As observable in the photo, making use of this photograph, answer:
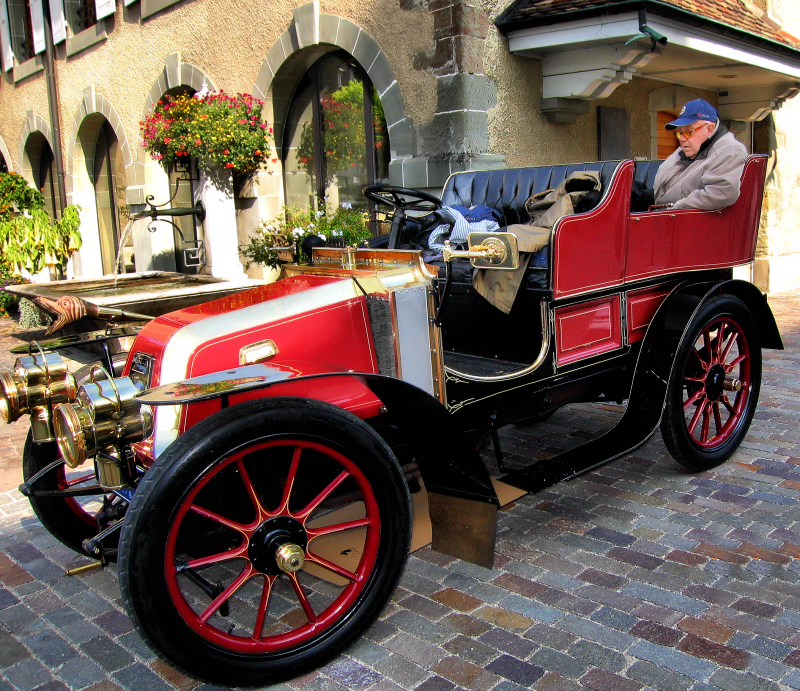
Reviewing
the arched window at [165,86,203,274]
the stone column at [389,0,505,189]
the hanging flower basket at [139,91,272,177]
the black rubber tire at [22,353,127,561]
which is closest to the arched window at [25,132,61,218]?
the arched window at [165,86,203,274]

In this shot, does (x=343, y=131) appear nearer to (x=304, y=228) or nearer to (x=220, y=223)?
(x=304, y=228)

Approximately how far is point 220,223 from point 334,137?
1631mm

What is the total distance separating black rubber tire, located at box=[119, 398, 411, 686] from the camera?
1.87m

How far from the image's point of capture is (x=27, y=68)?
12688mm

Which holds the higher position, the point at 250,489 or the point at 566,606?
the point at 250,489

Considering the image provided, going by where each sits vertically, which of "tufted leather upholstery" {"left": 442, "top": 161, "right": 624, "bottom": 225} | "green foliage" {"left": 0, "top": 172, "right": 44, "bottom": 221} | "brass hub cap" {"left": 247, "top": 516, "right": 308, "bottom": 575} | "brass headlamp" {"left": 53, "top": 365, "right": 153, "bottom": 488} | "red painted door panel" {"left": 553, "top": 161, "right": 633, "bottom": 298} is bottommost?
"brass hub cap" {"left": 247, "top": 516, "right": 308, "bottom": 575}

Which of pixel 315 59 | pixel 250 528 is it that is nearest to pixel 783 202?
pixel 315 59

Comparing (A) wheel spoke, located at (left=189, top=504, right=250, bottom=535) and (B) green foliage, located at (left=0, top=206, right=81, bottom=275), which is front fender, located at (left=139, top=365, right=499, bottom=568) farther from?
(B) green foliage, located at (left=0, top=206, right=81, bottom=275)

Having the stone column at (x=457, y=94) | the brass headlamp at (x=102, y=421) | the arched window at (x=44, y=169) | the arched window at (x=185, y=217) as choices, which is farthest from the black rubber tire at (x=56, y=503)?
the arched window at (x=44, y=169)

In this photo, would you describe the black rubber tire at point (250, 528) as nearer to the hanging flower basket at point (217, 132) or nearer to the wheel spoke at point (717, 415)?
the wheel spoke at point (717, 415)

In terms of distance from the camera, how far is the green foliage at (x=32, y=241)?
918 cm

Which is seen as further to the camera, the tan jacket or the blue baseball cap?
the blue baseball cap

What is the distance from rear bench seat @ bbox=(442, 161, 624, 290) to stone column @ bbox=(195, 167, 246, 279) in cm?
411

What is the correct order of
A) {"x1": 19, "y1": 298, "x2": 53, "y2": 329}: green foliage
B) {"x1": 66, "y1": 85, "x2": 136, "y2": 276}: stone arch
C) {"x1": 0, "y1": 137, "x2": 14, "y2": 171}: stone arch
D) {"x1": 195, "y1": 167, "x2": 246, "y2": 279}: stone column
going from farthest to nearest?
{"x1": 0, "y1": 137, "x2": 14, "y2": 171}: stone arch
{"x1": 66, "y1": 85, "x2": 136, "y2": 276}: stone arch
{"x1": 19, "y1": 298, "x2": 53, "y2": 329}: green foliage
{"x1": 195, "y1": 167, "x2": 246, "y2": 279}: stone column
